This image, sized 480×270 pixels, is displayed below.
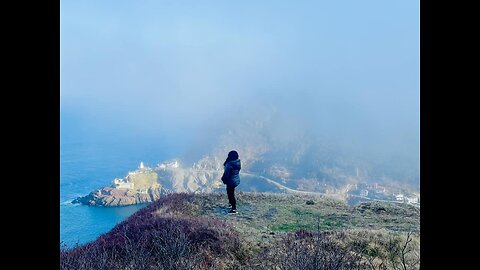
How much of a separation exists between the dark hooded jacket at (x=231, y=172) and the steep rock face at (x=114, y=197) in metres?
2.31

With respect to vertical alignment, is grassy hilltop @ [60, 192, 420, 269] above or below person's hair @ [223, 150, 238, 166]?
below

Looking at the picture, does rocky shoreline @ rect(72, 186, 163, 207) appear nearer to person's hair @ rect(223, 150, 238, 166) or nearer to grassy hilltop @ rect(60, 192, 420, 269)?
grassy hilltop @ rect(60, 192, 420, 269)

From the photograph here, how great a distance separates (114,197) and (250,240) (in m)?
3.95

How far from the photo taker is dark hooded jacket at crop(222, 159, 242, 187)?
8.80 metres

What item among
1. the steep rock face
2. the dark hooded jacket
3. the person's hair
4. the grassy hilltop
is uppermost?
the person's hair

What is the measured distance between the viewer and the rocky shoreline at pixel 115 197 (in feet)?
29.4

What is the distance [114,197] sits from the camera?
9.46m

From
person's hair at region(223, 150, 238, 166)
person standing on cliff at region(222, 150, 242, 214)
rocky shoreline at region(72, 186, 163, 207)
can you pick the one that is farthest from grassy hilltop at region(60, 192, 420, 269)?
person's hair at region(223, 150, 238, 166)

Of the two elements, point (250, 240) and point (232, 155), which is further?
point (232, 155)

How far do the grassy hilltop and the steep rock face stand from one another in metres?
0.49

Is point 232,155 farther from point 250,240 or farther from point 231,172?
point 250,240

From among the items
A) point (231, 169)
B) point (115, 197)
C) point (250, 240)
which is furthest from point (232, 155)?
point (115, 197)
